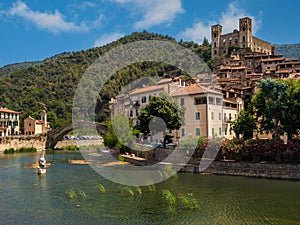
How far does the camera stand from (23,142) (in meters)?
56.9

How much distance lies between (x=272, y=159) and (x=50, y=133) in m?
43.9

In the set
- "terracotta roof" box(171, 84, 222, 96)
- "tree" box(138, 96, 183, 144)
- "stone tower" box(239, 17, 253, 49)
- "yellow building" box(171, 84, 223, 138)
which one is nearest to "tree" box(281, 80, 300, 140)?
"yellow building" box(171, 84, 223, 138)

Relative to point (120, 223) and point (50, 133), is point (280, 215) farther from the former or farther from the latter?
point (50, 133)

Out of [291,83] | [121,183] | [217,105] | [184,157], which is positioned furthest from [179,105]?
[121,183]

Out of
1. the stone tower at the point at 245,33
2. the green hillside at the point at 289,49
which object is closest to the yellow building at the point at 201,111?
the stone tower at the point at 245,33

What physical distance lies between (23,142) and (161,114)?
32.0 metres

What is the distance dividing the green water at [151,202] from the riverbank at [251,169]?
1.03m

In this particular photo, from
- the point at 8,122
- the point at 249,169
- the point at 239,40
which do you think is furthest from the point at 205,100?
the point at 239,40

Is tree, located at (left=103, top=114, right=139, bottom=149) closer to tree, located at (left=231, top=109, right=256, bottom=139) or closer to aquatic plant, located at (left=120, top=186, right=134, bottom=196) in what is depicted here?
tree, located at (left=231, top=109, right=256, bottom=139)

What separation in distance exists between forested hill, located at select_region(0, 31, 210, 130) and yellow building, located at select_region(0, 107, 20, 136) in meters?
12.8

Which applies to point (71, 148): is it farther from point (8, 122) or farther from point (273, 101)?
point (273, 101)

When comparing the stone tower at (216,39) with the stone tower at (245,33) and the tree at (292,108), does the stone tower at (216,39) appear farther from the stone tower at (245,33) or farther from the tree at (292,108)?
the tree at (292,108)

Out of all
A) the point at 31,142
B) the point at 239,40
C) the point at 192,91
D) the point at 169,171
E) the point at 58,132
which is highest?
the point at 239,40

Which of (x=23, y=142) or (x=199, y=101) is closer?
(x=199, y=101)
